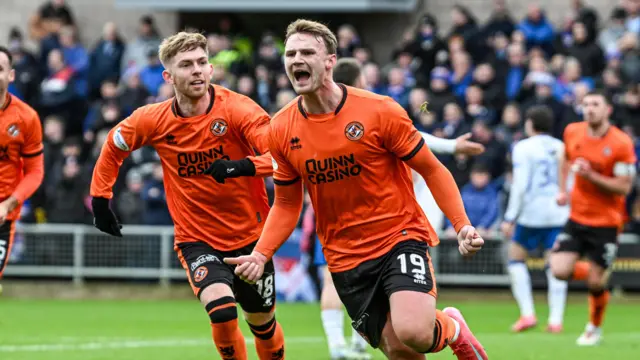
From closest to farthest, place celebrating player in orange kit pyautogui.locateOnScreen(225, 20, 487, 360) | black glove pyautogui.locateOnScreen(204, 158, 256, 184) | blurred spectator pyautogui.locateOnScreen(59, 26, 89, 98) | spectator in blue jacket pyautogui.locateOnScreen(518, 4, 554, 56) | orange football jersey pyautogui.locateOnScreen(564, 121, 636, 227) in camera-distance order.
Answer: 1. celebrating player in orange kit pyautogui.locateOnScreen(225, 20, 487, 360)
2. black glove pyautogui.locateOnScreen(204, 158, 256, 184)
3. orange football jersey pyautogui.locateOnScreen(564, 121, 636, 227)
4. spectator in blue jacket pyautogui.locateOnScreen(518, 4, 554, 56)
5. blurred spectator pyautogui.locateOnScreen(59, 26, 89, 98)

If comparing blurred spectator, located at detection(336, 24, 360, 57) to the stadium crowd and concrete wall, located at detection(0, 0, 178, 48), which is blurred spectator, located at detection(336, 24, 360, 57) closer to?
the stadium crowd

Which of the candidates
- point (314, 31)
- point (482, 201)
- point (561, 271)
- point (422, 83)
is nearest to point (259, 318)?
point (314, 31)

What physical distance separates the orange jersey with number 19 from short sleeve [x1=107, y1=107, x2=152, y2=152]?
1463 millimetres

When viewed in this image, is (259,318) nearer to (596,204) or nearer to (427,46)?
(596,204)

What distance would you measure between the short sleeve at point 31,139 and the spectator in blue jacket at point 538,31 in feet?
37.1

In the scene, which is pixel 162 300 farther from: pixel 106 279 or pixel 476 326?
pixel 476 326

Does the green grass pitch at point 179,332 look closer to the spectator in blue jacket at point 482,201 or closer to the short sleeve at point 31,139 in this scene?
the spectator in blue jacket at point 482,201

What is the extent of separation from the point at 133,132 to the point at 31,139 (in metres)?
2.16

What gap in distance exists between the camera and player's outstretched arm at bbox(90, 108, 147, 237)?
908 centimetres

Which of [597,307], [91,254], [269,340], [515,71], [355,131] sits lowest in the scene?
[91,254]

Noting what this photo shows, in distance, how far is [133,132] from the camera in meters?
9.07

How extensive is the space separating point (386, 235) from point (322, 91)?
1024 mm

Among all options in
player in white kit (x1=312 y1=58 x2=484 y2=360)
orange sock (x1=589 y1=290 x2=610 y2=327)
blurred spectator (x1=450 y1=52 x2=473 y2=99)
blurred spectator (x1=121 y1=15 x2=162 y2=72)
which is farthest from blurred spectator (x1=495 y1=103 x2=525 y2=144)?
blurred spectator (x1=121 y1=15 x2=162 y2=72)

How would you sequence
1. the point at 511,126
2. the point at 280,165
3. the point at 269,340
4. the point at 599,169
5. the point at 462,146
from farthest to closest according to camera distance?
1. the point at 511,126
2. the point at 599,169
3. the point at 462,146
4. the point at 269,340
5. the point at 280,165
